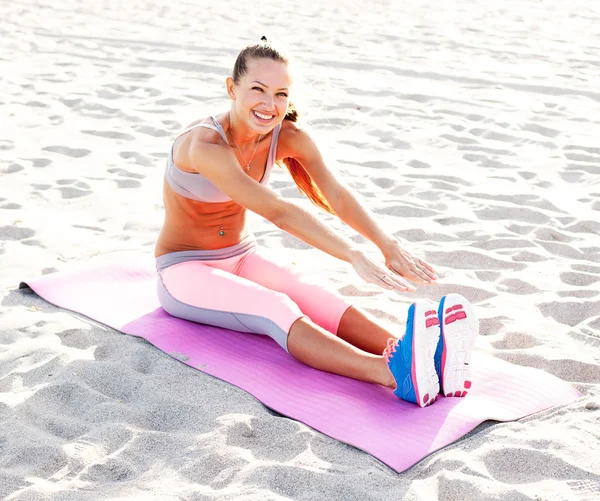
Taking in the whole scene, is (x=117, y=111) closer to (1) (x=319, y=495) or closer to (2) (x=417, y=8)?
(1) (x=319, y=495)

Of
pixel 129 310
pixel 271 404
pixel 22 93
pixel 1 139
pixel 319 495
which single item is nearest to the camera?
pixel 319 495

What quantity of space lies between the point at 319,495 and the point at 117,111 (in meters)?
4.86

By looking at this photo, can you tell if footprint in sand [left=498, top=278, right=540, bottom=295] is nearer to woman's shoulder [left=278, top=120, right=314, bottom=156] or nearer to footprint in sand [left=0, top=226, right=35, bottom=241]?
woman's shoulder [left=278, top=120, right=314, bottom=156]

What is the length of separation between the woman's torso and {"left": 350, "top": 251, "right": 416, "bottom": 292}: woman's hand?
774mm

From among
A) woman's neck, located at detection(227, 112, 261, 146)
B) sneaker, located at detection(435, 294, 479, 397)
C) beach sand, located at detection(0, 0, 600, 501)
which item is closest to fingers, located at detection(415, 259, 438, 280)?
sneaker, located at detection(435, 294, 479, 397)

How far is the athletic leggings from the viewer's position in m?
3.14

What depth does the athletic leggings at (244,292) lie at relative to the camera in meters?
3.14

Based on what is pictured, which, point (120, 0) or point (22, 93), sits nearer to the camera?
point (22, 93)

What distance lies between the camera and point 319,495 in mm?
2367

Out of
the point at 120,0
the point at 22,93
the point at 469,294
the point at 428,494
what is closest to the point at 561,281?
the point at 469,294

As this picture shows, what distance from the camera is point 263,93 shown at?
Result: 10.5 feet

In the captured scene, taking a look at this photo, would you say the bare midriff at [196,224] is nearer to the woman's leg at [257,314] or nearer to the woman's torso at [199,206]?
the woman's torso at [199,206]

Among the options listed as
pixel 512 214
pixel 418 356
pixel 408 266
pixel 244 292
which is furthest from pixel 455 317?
pixel 512 214

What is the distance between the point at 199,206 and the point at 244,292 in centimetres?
44
